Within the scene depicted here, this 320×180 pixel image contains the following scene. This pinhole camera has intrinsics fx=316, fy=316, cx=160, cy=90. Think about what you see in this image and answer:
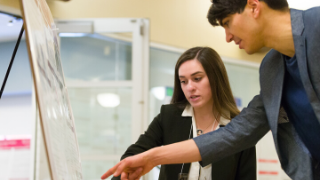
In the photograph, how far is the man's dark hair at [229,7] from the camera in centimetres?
92

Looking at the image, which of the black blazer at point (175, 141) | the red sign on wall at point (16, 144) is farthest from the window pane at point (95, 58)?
the black blazer at point (175, 141)

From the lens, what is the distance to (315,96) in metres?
0.84

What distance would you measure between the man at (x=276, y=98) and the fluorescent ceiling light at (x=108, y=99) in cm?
218

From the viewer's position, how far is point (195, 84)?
4.76ft

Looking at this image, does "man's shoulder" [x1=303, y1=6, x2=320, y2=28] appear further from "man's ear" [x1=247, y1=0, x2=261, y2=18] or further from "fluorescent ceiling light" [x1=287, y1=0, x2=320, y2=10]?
"fluorescent ceiling light" [x1=287, y1=0, x2=320, y2=10]

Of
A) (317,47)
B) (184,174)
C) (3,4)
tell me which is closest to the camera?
(317,47)

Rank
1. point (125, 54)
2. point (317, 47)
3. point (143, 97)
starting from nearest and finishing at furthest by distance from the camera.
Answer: point (317, 47)
point (143, 97)
point (125, 54)

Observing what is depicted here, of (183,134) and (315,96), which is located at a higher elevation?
(315,96)

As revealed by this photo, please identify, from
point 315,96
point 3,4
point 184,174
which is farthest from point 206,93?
point 3,4

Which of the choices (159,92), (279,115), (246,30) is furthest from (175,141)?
(159,92)

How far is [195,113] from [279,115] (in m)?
0.57

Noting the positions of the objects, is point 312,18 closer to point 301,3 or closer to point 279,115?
point 279,115

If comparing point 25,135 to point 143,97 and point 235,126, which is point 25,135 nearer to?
point 143,97

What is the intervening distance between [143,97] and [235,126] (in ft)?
6.72
